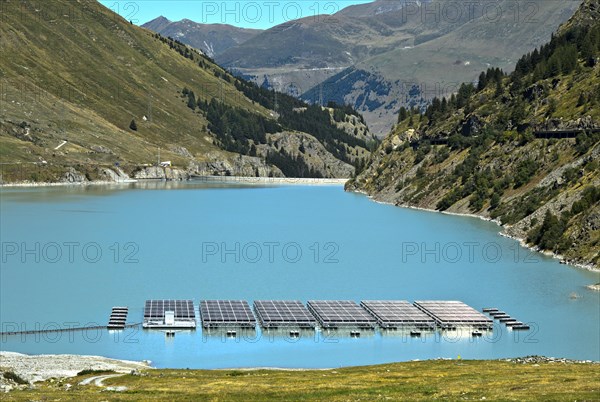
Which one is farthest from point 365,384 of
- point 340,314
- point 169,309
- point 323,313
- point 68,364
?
point 169,309

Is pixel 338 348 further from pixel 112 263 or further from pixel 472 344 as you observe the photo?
pixel 112 263

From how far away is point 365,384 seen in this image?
7700 cm

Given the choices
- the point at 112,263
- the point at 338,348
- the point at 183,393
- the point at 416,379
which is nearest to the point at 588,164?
the point at 112,263

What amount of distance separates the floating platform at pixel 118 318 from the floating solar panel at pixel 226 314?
8.92 m

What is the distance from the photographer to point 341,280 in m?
153

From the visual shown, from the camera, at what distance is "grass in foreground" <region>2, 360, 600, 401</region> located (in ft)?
222

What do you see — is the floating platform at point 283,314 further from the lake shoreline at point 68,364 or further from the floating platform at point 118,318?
the lake shoreline at point 68,364

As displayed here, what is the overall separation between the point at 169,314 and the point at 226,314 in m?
6.79

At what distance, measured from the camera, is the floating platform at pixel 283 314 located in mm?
118500

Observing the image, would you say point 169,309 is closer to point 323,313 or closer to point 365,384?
point 323,313

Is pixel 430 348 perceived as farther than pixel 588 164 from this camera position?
No

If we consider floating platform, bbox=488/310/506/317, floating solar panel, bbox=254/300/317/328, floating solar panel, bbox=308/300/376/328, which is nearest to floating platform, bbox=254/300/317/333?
floating solar panel, bbox=254/300/317/328

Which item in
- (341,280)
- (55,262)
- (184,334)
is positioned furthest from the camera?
(55,262)

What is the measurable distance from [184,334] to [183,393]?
1689 inches
